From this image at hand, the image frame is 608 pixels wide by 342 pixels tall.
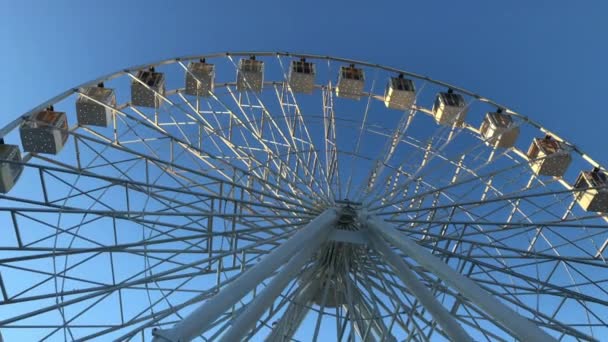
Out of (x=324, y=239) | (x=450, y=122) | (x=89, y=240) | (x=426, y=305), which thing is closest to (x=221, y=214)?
(x=324, y=239)

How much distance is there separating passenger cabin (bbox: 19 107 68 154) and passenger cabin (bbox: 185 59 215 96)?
4.80 m

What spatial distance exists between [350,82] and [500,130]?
519cm

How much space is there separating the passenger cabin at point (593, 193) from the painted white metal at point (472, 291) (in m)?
8.49

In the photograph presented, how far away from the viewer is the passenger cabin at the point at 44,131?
13586 mm

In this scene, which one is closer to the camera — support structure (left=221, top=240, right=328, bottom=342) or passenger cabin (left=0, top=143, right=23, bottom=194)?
support structure (left=221, top=240, right=328, bottom=342)

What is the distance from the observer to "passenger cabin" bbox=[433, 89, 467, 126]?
18375mm

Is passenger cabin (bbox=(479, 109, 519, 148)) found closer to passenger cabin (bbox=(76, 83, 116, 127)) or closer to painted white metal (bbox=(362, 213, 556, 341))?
painted white metal (bbox=(362, 213, 556, 341))

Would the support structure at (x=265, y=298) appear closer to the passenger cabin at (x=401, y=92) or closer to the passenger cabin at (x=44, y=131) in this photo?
the passenger cabin at (x=44, y=131)

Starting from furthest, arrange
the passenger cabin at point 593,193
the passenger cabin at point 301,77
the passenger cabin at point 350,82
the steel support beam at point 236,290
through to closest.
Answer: the passenger cabin at point 350,82, the passenger cabin at point 301,77, the passenger cabin at point 593,193, the steel support beam at point 236,290

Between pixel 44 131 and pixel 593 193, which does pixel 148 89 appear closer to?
pixel 44 131

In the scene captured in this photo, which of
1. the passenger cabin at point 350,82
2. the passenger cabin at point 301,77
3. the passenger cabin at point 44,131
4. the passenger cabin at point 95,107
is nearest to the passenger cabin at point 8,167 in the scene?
the passenger cabin at point 44,131

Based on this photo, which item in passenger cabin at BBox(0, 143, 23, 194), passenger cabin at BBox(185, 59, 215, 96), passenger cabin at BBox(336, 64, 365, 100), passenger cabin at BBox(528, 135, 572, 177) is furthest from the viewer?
passenger cabin at BBox(336, 64, 365, 100)

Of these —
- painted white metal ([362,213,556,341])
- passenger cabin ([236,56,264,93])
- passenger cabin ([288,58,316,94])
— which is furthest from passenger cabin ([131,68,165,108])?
painted white metal ([362,213,556,341])

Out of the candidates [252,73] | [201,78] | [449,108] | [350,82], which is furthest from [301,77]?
[449,108]
